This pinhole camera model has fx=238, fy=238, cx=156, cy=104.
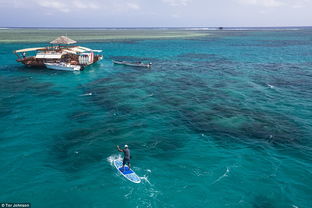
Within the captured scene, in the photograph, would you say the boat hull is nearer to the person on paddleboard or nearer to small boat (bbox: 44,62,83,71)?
small boat (bbox: 44,62,83,71)

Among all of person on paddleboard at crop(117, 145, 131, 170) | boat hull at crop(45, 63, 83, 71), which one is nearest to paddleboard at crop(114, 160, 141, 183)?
person on paddleboard at crop(117, 145, 131, 170)

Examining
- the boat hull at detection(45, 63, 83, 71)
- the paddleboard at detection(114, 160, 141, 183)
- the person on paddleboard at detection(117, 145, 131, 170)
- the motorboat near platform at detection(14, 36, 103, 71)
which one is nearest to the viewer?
the paddleboard at detection(114, 160, 141, 183)

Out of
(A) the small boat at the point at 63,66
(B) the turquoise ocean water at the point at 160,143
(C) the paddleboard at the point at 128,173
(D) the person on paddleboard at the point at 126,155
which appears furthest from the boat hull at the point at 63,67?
(D) the person on paddleboard at the point at 126,155

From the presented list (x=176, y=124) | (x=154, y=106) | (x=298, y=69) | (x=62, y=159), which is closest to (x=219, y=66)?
(x=298, y=69)

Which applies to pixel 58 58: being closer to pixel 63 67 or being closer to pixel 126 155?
pixel 63 67

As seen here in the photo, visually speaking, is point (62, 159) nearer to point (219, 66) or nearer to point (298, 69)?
point (219, 66)

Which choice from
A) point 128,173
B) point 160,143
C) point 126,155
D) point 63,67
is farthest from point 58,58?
point 128,173

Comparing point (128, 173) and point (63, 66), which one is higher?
point (63, 66)

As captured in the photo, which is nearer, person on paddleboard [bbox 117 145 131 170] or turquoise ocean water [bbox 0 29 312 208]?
turquoise ocean water [bbox 0 29 312 208]
